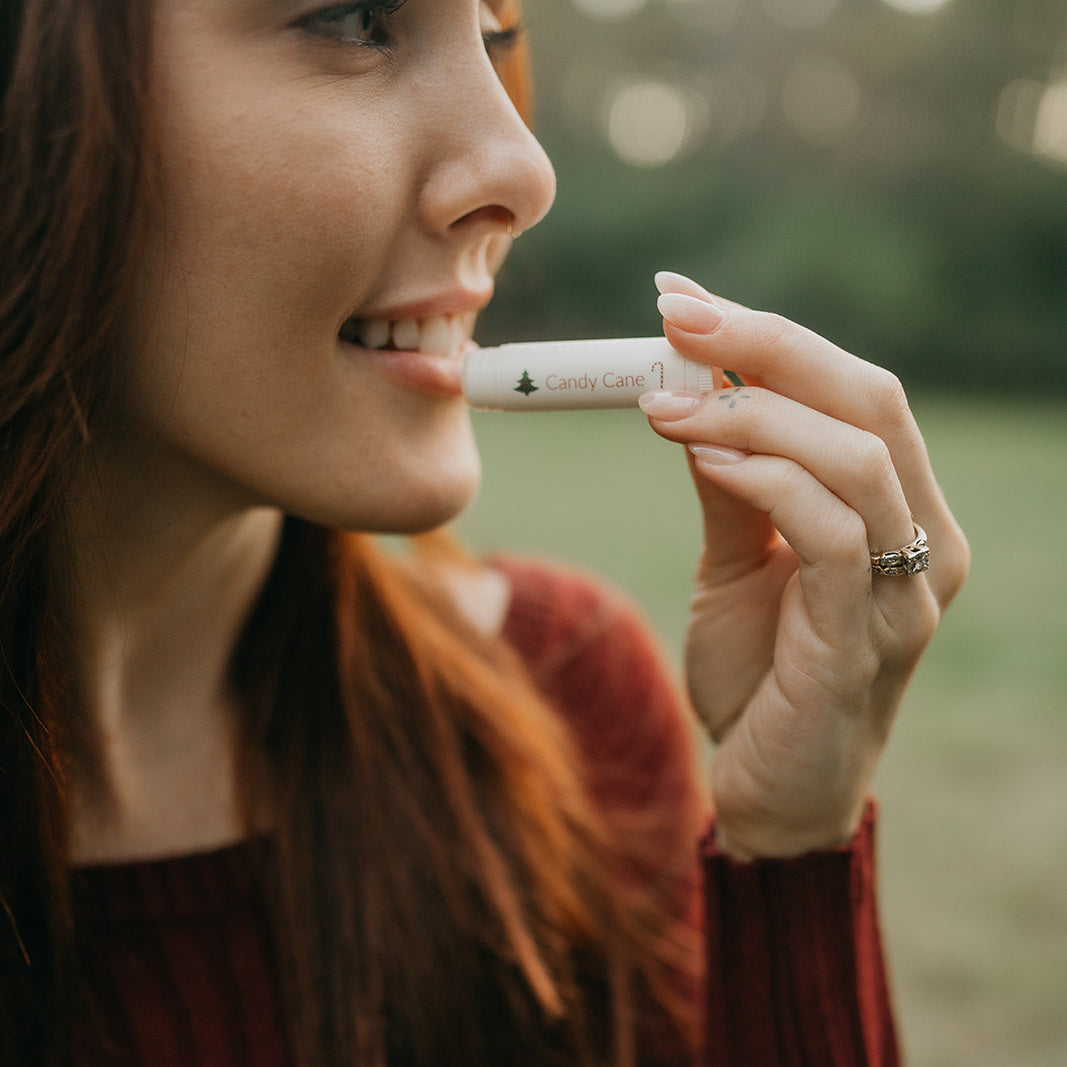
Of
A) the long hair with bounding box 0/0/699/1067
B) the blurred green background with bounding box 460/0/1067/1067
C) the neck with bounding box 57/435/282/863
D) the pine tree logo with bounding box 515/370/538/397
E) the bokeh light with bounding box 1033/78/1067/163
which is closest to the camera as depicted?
the long hair with bounding box 0/0/699/1067

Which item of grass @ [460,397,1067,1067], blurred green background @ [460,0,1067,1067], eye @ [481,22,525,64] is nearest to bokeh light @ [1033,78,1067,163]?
blurred green background @ [460,0,1067,1067]

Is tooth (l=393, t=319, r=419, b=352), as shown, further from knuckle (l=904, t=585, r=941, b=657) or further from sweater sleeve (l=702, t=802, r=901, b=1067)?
sweater sleeve (l=702, t=802, r=901, b=1067)

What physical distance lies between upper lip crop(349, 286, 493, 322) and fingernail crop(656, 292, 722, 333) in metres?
0.21

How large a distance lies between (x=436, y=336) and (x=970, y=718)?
3.72 m

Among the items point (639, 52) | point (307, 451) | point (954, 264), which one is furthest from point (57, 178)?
point (639, 52)

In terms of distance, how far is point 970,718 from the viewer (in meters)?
4.02

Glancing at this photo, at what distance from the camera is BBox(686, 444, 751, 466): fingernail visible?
85 centimetres

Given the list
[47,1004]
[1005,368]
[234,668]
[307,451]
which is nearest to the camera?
[307,451]

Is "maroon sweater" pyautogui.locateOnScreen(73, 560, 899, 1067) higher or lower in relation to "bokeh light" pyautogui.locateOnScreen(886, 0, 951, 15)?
lower

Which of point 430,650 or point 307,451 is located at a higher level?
point 307,451

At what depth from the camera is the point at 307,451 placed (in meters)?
0.90

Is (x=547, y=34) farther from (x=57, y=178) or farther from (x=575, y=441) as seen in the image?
(x=57, y=178)

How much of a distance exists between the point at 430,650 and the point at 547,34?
13.1 metres

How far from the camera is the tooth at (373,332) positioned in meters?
0.93
